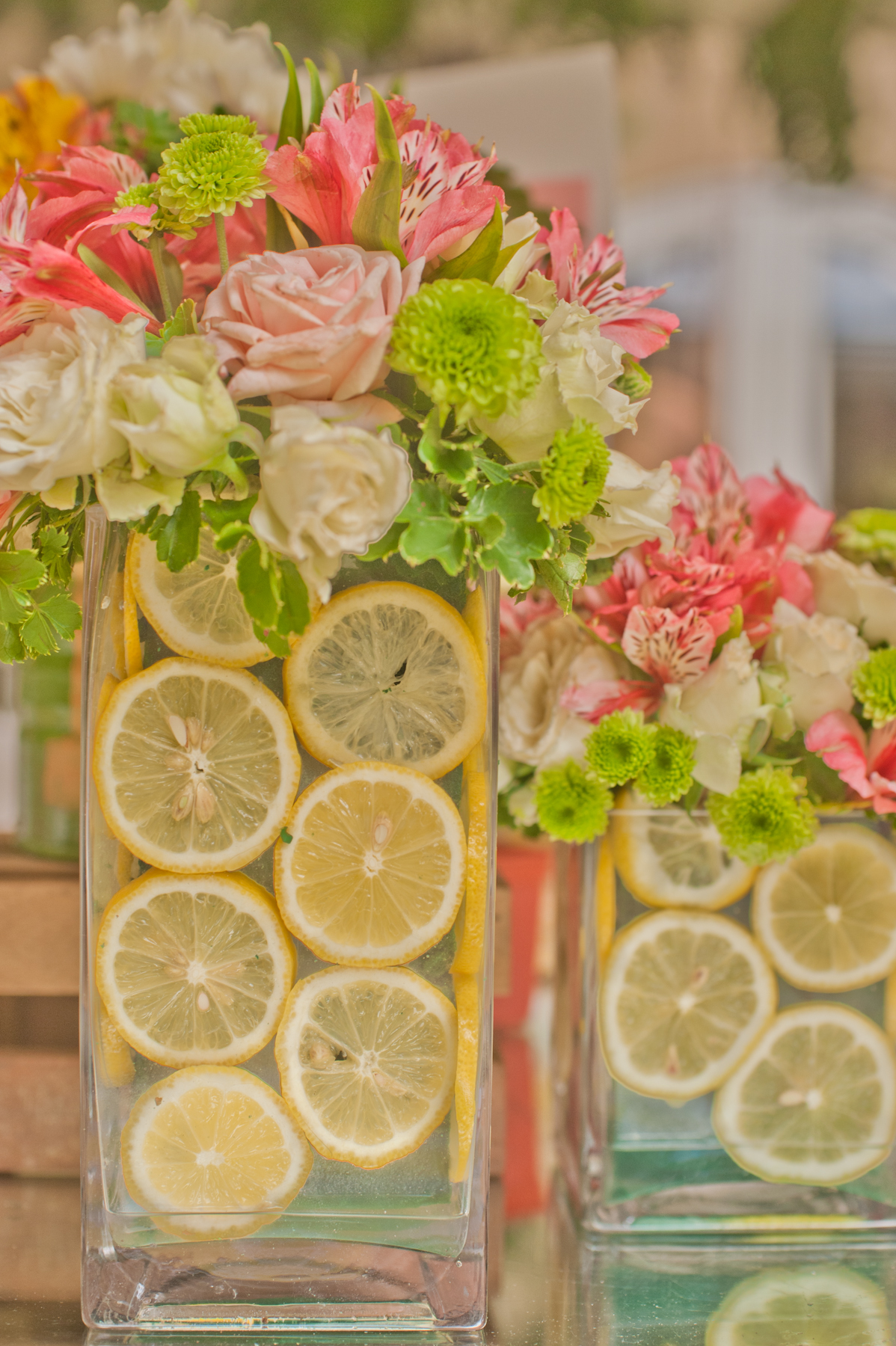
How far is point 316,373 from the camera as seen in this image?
15.3 inches

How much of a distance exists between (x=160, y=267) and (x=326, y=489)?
0.15 m

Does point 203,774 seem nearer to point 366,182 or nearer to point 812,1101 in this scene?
point 366,182

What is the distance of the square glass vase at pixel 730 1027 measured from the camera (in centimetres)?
53

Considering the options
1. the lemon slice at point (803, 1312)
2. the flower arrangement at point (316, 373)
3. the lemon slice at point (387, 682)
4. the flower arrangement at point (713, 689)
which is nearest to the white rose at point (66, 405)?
the flower arrangement at point (316, 373)

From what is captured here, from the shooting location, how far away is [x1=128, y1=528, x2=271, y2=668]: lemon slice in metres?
0.44

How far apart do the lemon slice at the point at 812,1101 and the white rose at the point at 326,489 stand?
34 cm

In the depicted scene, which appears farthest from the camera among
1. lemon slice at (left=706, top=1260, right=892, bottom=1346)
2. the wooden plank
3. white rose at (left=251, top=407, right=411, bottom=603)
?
the wooden plank

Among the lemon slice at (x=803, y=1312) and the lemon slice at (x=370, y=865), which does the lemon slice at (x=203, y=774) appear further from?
the lemon slice at (x=803, y=1312)

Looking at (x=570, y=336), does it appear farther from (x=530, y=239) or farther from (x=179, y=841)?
(x=179, y=841)

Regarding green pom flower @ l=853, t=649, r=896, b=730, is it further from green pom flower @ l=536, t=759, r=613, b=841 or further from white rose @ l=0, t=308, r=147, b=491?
white rose @ l=0, t=308, r=147, b=491

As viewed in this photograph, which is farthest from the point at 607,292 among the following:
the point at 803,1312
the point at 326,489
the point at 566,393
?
the point at 803,1312

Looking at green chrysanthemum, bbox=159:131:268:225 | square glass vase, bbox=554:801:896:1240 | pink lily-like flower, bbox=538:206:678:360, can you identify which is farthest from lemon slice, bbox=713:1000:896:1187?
green chrysanthemum, bbox=159:131:268:225

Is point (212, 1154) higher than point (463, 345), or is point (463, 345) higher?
point (463, 345)

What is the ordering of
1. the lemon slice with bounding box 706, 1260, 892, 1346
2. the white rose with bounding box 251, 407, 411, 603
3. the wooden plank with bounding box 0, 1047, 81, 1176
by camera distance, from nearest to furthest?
the white rose with bounding box 251, 407, 411, 603, the lemon slice with bounding box 706, 1260, 892, 1346, the wooden plank with bounding box 0, 1047, 81, 1176
